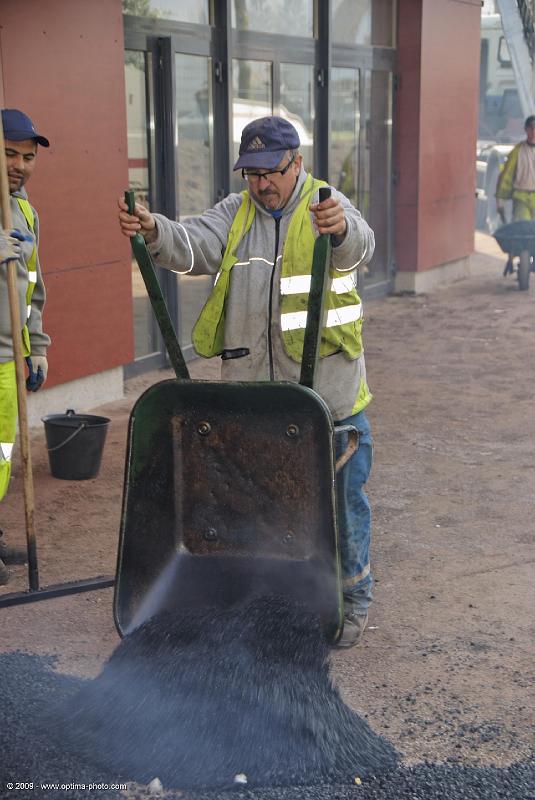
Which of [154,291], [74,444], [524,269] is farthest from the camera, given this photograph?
[524,269]

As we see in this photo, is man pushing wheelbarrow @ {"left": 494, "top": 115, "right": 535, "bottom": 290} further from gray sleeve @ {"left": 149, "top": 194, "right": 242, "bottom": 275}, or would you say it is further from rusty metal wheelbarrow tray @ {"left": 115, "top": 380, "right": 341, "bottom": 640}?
rusty metal wheelbarrow tray @ {"left": 115, "top": 380, "right": 341, "bottom": 640}

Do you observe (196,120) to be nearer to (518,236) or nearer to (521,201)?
(518,236)

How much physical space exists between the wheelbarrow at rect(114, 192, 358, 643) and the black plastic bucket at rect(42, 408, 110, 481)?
2.38 meters

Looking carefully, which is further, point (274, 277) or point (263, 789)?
point (274, 277)

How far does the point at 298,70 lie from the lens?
1084cm

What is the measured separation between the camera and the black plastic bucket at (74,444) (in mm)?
6094

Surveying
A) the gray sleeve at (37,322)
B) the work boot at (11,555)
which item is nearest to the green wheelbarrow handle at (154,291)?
the gray sleeve at (37,322)

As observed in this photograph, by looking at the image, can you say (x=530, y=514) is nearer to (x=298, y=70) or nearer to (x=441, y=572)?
(x=441, y=572)

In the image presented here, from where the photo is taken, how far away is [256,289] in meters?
4.00

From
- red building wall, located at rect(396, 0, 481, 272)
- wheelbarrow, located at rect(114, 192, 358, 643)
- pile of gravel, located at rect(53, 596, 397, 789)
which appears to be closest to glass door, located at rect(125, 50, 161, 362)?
wheelbarrow, located at rect(114, 192, 358, 643)

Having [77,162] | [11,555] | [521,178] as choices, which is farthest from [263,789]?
[521,178]

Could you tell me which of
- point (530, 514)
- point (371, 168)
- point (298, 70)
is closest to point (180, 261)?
point (530, 514)

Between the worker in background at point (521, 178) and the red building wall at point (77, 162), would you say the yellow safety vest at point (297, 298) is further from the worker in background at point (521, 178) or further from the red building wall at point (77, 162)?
the worker in background at point (521, 178)

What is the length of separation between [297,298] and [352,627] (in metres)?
1.30
